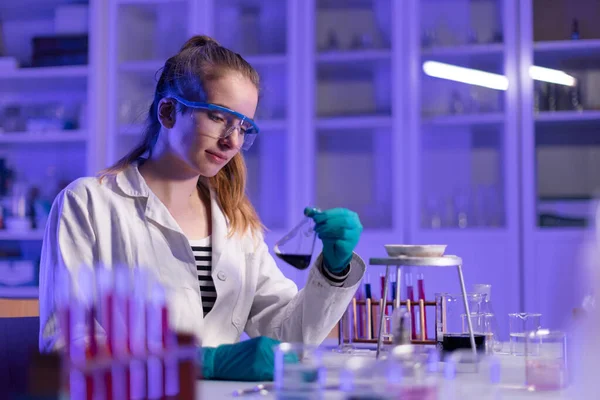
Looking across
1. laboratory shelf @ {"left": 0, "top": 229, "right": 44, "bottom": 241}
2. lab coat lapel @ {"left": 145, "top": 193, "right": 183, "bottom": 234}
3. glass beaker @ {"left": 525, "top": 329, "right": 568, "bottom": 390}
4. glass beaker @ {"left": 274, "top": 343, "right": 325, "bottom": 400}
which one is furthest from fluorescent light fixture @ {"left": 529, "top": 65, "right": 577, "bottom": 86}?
glass beaker @ {"left": 274, "top": 343, "right": 325, "bottom": 400}

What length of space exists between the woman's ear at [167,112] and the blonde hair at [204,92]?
0.02 metres

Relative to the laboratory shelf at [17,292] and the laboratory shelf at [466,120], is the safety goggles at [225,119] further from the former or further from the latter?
the laboratory shelf at [17,292]

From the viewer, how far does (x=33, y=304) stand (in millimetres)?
1857

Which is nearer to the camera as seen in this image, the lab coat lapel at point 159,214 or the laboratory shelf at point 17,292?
the lab coat lapel at point 159,214

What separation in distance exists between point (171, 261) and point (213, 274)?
109 millimetres

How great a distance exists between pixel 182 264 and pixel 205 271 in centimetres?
8

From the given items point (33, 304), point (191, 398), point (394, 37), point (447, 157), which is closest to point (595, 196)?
point (447, 157)

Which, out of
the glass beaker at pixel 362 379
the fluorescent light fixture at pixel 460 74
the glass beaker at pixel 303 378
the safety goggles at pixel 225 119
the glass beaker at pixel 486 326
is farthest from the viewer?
the fluorescent light fixture at pixel 460 74

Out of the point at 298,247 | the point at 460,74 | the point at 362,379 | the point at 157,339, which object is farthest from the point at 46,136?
the point at 362,379

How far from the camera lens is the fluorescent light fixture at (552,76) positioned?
3.51 metres

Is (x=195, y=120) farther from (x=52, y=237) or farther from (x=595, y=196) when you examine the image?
(x=595, y=196)

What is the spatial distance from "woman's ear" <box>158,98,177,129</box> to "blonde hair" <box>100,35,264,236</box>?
0.07ft

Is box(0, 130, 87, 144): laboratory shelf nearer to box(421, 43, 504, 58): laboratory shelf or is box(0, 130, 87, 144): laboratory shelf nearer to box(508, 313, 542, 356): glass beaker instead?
box(421, 43, 504, 58): laboratory shelf

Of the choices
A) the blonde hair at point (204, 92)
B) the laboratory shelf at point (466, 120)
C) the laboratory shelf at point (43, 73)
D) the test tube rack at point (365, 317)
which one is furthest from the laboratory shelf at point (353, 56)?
the test tube rack at point (365, 317)
